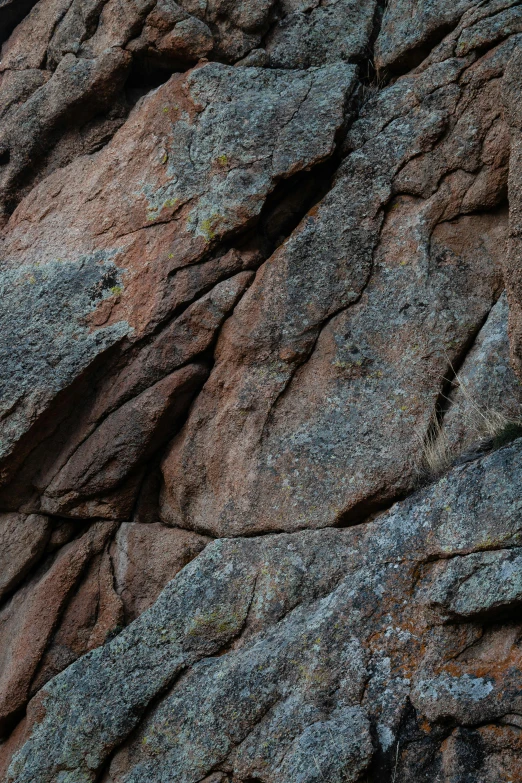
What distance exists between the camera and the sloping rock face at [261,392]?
641 cm

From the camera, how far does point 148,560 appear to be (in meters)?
8.41

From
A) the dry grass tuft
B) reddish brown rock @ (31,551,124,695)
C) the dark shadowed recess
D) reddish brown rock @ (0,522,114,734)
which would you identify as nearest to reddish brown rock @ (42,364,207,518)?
reddish brown rock @ (0,522,114,734)

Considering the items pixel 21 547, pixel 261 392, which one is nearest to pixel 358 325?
pixel 261 392

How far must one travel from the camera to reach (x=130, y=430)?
8.60 m

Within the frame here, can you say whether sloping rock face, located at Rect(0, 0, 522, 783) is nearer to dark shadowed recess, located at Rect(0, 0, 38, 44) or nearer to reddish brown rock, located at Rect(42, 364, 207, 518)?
reddish brown rock, located at Rect(42, 364, 207, 518)

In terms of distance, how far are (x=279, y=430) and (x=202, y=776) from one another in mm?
3188

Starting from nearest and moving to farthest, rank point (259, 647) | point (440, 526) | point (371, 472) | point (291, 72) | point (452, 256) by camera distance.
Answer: point (440, 526), point (259, 647), point (371, 472), point (452, 256), point (291, 72)

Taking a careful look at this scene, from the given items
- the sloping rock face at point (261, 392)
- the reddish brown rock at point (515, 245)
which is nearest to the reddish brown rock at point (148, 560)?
the sloping rock face at point (261, 392)

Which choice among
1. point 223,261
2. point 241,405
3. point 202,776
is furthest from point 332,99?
point 202,776

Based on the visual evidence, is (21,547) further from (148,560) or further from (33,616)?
(148,560)

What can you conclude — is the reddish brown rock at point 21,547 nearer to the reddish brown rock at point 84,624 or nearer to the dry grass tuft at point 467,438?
the reddish brown rock at point 84,624

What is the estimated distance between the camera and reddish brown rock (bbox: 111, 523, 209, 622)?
27.3ft

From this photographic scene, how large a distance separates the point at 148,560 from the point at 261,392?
206cm

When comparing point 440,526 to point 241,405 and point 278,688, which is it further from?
point 241,405
